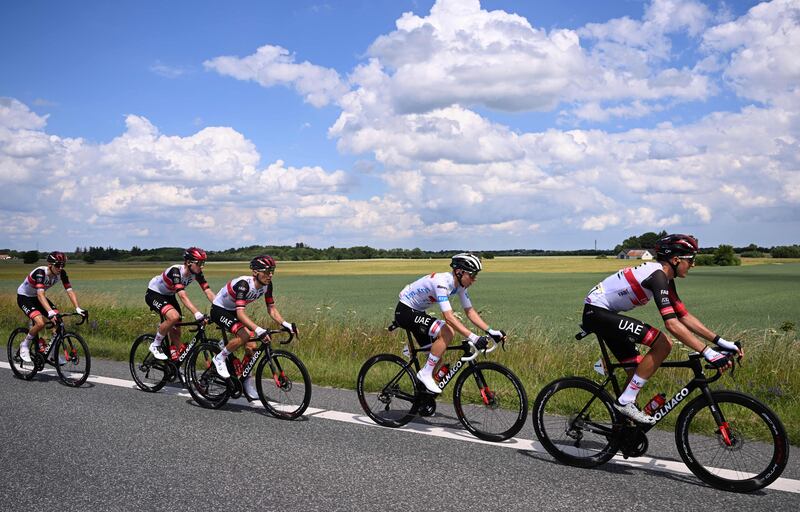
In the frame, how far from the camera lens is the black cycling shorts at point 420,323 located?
6709 mm

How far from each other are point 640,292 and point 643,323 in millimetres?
276

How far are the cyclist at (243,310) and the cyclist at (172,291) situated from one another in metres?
0.85

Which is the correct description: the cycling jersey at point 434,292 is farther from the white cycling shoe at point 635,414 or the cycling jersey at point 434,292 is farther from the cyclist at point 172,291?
the cyclist at point 172,291

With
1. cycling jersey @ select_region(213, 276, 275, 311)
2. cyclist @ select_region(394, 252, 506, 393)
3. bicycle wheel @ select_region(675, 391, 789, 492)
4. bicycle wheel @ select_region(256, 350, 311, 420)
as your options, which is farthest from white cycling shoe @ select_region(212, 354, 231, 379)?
bicycle wheel @ select_region(675, 391, 789, 492)

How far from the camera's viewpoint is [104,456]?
18.3ft

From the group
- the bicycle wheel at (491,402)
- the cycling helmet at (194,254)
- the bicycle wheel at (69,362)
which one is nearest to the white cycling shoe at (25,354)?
the bicycle wheel at (69,362)

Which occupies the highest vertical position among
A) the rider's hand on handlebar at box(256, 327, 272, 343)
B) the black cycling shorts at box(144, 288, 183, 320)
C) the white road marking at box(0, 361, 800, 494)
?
the black cycling shorts at box(144, 288, 183, 320)

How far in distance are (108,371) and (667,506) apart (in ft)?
30.7

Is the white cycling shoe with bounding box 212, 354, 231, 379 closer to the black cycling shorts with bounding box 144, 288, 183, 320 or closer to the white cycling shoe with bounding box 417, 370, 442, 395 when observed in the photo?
the black cycling shorts with bounding box 144, 288, 183, 320

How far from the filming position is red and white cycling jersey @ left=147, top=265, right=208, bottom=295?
9070 mm

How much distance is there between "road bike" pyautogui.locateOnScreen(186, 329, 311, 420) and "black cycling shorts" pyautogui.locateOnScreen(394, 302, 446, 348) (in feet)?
4.18

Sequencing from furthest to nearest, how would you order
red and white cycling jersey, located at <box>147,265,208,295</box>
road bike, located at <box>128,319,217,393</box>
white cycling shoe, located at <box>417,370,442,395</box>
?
1. red and white cycling jersey, located at <box>147,265,208,295</box>
2. road bike, located at <box>128,319,217,393</box>
3. white cycling shoe, located at <box>417,370,442,395</box>

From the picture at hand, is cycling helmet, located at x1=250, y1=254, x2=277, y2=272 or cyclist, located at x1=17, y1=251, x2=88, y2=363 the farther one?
cyclist, located at x1=17, y1=251, x2=88, y2=363

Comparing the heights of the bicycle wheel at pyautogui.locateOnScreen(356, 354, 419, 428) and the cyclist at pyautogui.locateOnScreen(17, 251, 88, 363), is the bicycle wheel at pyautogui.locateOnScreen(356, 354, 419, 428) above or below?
below
